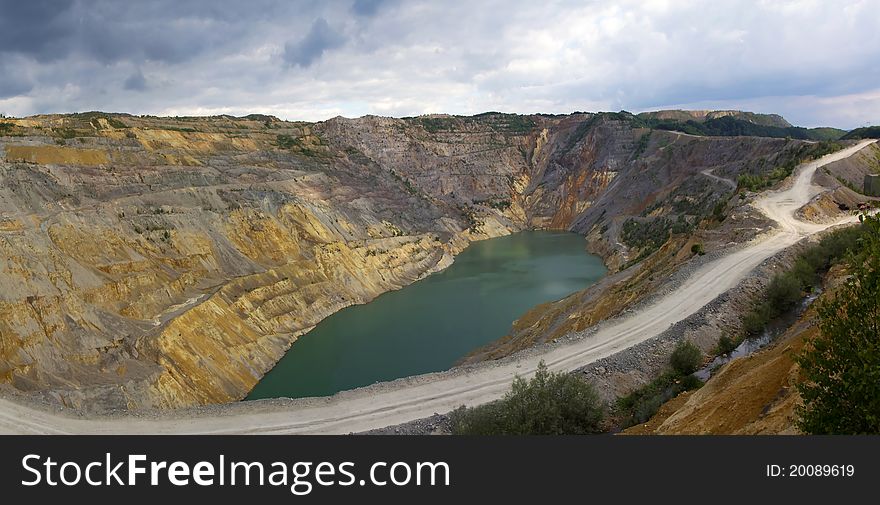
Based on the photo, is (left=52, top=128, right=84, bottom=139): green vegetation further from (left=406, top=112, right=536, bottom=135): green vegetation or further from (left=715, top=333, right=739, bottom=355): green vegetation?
(left=406, top=112, right=536, bottom=135): green vegetation

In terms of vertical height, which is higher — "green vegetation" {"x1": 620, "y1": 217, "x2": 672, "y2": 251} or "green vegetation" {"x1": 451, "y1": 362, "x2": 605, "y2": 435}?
"green vegetation" {"x1": 620, "y1": 217, "x2": 672, "y2": 251}

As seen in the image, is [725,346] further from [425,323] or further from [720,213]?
[425,323]

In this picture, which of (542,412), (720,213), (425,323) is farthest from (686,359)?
(425,323)

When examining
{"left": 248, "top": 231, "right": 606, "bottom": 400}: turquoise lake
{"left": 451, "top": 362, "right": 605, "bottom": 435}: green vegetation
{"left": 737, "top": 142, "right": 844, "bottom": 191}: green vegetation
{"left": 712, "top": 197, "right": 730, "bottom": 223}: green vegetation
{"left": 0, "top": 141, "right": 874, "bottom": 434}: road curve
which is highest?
{"left": 737, "top": 142, "right": 844, "bottom": 191}: green vegetation

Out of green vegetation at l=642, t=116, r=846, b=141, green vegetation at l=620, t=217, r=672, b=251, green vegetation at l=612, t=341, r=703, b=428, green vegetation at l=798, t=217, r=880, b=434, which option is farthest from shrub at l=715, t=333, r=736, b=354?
green vegetation at l=642, t=116, r=846, b=141

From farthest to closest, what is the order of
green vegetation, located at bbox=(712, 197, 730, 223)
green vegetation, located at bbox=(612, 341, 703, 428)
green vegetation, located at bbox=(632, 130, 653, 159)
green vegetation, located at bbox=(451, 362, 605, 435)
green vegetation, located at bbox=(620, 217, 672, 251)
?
green vegetation, located at bbox=(632, 130, 653, 159) < green vegetation, located at bbox=(620, 217, 672, 251) < green vegetation, located at bbox=(712, 197, 730, 223) < green vegetation, located at bbox=(612, 341, 703, 428) < green vegetation, located at bbox=(451, 362, 605, 435)

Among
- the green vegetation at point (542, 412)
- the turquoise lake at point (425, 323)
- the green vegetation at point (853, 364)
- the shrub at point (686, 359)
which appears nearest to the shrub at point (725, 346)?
the shrub at point (686, 359)

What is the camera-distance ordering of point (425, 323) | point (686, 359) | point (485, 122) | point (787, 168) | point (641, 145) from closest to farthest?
point (686, 359), point (425, 323), point (787, 168), point (641, 145), point (485, 122)

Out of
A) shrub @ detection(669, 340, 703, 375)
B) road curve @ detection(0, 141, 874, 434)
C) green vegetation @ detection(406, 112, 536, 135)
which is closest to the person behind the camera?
road curve @ detection(0, 141, 874, 434)
